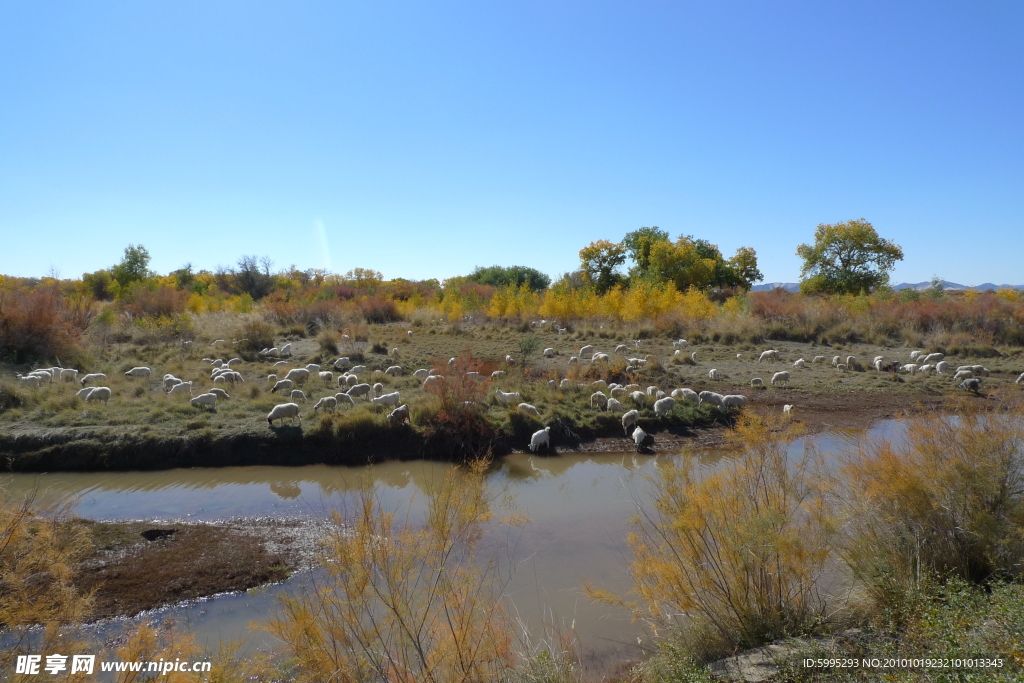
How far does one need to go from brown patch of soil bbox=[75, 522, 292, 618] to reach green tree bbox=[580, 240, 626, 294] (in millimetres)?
37568

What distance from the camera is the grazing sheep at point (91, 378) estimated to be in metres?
13.5

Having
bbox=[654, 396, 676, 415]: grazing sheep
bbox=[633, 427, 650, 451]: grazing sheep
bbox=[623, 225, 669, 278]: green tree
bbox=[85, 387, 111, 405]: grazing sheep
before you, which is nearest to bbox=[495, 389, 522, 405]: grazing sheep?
bbox=[633, 427, 650, 451]: grazing sheep

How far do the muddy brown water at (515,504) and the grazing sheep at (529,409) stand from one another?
1.12 meters

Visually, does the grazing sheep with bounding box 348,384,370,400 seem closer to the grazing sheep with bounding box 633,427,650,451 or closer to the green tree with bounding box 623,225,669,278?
the grazing sheep with bounding box 633,427,650,451

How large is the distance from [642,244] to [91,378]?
36861 millimetres

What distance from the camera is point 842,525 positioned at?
15.6 feet

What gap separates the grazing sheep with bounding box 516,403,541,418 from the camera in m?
11.7

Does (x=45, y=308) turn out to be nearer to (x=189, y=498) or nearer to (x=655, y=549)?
(x=189, y=498)

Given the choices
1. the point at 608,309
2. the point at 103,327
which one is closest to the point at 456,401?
the point at 103,327

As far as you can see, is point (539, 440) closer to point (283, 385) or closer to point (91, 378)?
point (283, 385)

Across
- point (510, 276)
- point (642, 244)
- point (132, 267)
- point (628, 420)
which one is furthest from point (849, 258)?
point (132, 267)

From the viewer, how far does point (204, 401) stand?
1195 cm

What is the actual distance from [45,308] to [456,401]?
44.4ft

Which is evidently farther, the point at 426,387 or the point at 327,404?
the point at 426,387
